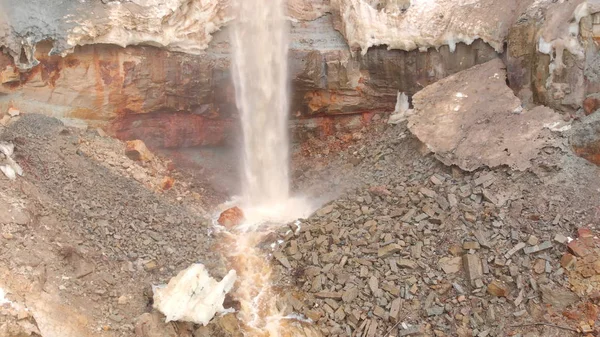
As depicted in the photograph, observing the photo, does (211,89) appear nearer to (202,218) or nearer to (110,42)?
(110,42)

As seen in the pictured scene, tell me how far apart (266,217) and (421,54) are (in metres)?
4.79

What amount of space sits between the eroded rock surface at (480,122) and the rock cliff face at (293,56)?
0.36 meters

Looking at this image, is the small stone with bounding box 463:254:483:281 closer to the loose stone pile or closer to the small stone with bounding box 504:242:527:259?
the loose stone pile

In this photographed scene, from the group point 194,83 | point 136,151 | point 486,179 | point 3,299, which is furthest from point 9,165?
point 486,179

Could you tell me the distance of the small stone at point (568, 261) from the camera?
6.69 metres

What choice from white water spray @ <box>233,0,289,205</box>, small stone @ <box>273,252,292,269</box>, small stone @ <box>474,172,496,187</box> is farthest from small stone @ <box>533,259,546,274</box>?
white water spray @ <box>233,0,289,205</box>

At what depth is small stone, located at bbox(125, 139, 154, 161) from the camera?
9.97m

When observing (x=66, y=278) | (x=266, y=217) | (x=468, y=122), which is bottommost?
(x=266, y=217)

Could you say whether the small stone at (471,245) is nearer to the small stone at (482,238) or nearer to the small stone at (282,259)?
the small stone at (482,238)

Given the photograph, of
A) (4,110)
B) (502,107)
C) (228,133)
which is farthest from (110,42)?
(502,107)

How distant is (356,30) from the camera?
11.0m

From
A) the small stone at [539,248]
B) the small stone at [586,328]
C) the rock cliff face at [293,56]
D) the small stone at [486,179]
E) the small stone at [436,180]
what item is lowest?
the small stone at [586,328]

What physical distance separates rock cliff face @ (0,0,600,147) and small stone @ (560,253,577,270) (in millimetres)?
2830

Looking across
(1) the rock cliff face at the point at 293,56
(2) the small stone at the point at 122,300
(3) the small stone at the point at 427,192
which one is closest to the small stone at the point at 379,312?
(3) the small stone at the point at 427,192
